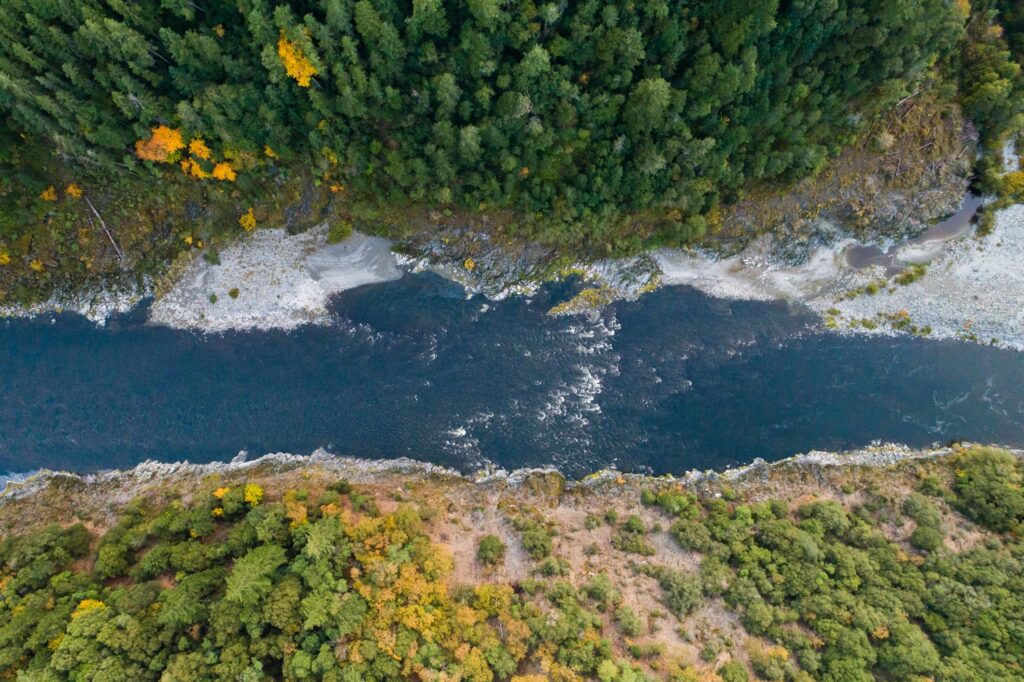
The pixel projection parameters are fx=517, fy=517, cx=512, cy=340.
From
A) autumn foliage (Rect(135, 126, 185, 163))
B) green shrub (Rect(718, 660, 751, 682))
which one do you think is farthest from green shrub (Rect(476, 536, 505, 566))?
autumn foliage (Rect(135, 126, 185, 163))

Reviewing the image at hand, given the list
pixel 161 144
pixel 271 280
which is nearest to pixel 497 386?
pixel 271 280

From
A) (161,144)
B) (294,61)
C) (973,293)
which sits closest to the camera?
(294,61)

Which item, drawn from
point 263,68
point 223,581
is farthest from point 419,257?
point 223,581

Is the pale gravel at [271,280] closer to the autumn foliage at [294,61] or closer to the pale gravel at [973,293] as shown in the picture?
the autumn foliage at [294,61]

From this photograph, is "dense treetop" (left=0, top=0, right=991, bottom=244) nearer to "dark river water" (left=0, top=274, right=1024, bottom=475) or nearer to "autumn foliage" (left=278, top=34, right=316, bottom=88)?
"autumn foliage" (left=278, top=34, right=316, bottom=88)

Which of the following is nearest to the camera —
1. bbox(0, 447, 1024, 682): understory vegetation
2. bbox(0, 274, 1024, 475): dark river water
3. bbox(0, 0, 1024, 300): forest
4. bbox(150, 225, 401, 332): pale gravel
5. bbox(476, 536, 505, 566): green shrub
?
bbox(0, 447, 1024, 682): understory vegetation

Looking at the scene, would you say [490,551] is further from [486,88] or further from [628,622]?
[486,88]
